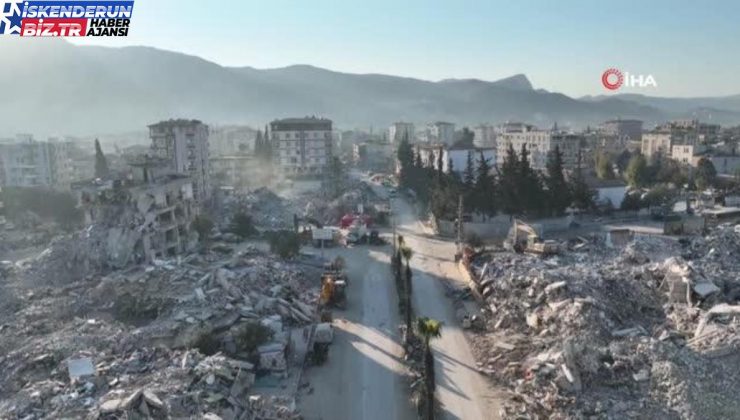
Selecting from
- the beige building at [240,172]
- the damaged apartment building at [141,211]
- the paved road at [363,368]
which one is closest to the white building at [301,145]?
the beige building at [240,172]

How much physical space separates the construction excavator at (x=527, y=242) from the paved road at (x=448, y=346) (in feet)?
11.6

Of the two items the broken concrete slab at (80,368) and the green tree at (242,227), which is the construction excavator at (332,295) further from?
the green tree at (242,227)

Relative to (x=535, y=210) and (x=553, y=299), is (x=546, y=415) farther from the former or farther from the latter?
(x=535, y=210)

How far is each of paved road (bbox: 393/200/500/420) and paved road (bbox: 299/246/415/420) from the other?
1198 millimetres

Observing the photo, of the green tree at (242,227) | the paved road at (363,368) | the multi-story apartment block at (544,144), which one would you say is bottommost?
the paved road at (363,368)

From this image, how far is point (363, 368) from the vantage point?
17422 millimetres

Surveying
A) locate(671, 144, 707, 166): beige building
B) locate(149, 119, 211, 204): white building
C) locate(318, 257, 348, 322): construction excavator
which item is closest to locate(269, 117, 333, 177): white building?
locate(149, 119, 211, 204): white building

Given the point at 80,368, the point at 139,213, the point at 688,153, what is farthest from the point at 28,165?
the point at 688,153

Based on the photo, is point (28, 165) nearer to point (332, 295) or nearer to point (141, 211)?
point (141, 211)

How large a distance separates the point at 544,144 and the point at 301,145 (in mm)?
31672

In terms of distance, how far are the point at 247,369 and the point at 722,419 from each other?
1268 cm

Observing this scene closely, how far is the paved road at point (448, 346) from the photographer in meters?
15.0

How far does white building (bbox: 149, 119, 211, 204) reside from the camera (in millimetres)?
46812

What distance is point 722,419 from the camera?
1298 cm
